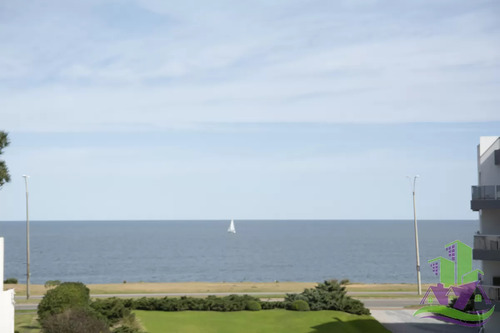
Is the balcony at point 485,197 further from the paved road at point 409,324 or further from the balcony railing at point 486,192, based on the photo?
the paved road at point 409,324

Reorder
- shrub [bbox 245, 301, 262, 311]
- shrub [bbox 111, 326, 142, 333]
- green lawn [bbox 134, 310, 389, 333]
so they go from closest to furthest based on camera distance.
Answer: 1. shrub [bbox 111, 326, 142, 333]
2. green lawn [bbox 134, 310, 389, 333]
3. shrub [bbox 245, 301, 262, 311]

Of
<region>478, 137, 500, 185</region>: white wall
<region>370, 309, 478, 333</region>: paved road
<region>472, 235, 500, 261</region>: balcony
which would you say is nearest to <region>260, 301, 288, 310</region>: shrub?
<region>370, 309, 478, 333</region>: paved road

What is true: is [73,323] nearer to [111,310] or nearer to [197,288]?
[111,310]

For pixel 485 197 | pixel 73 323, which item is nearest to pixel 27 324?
pixel 73 323

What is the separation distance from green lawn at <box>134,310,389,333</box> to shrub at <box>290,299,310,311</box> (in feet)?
2.05

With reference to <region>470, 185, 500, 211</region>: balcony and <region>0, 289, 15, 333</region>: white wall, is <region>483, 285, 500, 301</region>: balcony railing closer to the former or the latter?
<region>470, 185, 500, 211</region>: balcony

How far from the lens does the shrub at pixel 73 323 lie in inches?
1419

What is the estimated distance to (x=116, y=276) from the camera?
144m

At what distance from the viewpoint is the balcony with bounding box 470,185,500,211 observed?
4306cm

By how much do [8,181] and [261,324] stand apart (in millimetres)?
18998

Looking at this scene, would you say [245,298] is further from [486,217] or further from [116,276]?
[116,276]

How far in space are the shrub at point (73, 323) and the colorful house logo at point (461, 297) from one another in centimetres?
2313

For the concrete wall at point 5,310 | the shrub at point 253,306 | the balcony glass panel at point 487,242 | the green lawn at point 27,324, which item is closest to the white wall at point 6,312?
the concrete wall at point 5,310

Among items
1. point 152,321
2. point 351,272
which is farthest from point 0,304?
point 351,272
